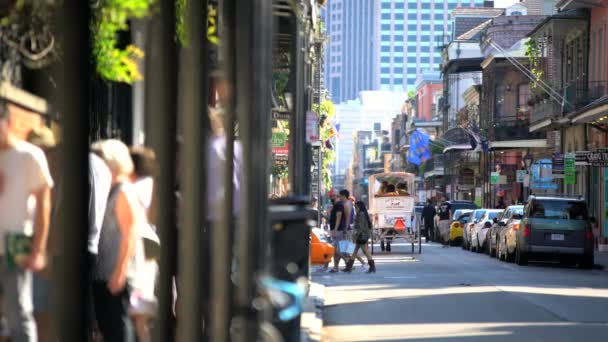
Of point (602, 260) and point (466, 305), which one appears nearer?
point (466, 305)

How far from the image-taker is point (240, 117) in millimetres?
4234

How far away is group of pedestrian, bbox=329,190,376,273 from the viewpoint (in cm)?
2744

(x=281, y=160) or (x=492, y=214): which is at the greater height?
(x=281, y=160)

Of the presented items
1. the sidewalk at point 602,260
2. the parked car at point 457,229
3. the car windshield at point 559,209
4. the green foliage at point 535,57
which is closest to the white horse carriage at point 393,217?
the sidewalk at point 602,260

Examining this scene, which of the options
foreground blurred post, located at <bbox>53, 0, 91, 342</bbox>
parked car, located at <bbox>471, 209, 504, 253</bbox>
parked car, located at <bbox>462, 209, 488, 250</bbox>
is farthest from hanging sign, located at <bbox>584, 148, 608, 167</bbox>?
foreground blurred post, located at <bbox>53, 0, 91, 342</bbox>

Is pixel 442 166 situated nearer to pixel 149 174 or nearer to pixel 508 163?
pixel 508 163

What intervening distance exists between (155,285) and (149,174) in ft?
1.19

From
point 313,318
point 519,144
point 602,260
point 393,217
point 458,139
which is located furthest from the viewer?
point 458,139

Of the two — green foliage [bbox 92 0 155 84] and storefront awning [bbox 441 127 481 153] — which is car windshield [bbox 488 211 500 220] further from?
storefront awning [bbox 441 127 481 153]

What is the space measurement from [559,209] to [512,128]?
3928 cm

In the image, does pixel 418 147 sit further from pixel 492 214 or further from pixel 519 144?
pixel 492 214

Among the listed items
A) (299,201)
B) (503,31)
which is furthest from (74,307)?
(503,31)

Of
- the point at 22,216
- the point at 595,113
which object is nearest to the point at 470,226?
the point at 595,113

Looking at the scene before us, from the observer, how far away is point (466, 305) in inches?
693
